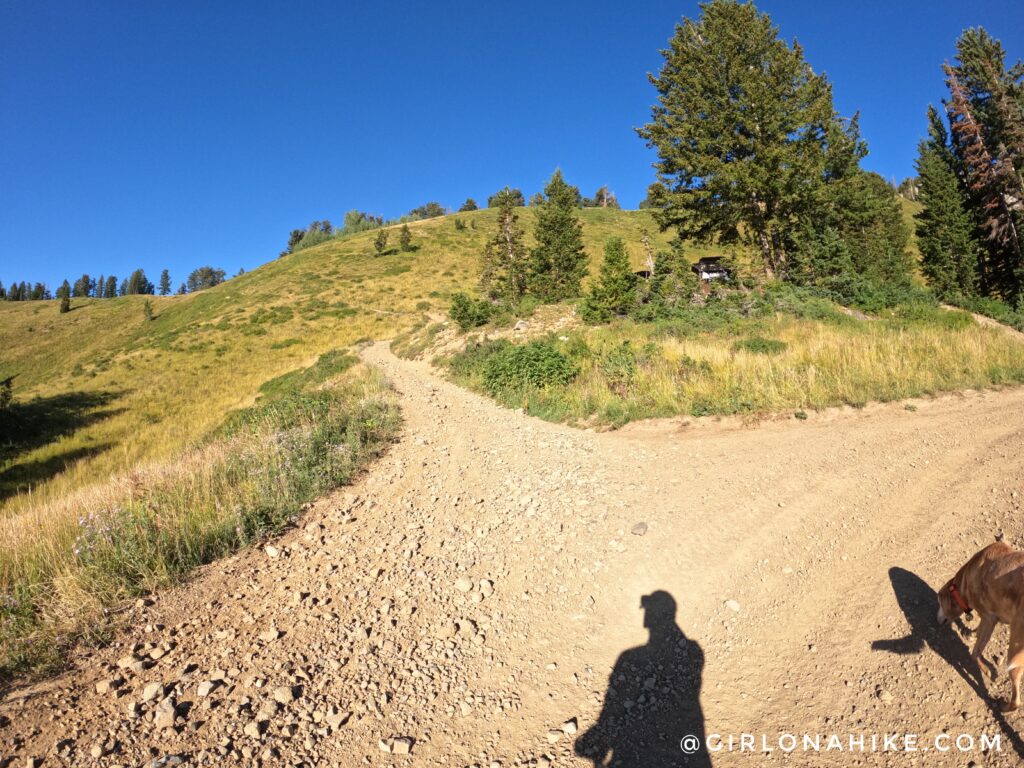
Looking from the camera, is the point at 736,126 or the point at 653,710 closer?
the point at 653,710

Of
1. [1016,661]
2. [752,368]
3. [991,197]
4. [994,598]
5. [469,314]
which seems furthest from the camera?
[469,314]

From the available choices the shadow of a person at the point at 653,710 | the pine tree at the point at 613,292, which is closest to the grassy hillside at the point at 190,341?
the shadow of a person at the point at 653,710

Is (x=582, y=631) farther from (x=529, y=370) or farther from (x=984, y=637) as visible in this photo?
(x=529, y=370)

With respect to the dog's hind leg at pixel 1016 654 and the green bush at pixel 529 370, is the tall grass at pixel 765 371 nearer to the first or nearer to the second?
the green bush at pixel 529 370

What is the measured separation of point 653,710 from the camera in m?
2.77

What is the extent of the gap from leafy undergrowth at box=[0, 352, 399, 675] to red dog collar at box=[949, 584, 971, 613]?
6010 millimetres

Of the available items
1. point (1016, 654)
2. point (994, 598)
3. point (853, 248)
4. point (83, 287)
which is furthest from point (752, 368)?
point (83, 287)

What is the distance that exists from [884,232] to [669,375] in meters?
35.5

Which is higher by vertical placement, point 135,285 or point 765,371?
point 135,285

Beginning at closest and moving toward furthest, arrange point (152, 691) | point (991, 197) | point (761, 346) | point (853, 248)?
1. point (152, 691)
2. point (761, 346)
3. point (991, 197)
4. point (853, 248)

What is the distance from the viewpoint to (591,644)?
10.9 feet

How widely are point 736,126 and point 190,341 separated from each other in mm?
45711

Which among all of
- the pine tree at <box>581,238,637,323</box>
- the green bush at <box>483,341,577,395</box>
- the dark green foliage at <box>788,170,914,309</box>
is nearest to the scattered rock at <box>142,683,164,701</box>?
the green bush at <box>483,341,577,395</box>

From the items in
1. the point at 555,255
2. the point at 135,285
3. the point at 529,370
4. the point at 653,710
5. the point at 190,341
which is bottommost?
the point at 653,710
